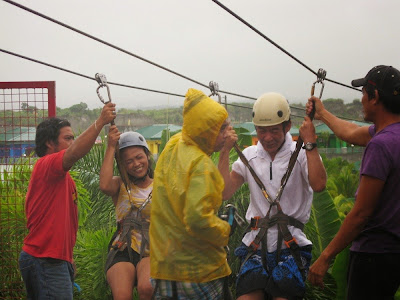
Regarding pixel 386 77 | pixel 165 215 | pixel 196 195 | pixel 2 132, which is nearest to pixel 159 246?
pixel 165 215

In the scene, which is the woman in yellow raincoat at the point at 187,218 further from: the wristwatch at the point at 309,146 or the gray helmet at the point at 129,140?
the gray helmet at the point at 129,140

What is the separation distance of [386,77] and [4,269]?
4.71 m

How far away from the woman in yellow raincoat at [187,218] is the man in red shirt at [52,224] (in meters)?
0.91

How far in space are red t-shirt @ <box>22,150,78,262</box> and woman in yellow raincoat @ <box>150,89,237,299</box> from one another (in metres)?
1.02

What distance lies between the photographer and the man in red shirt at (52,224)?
3.84 metres

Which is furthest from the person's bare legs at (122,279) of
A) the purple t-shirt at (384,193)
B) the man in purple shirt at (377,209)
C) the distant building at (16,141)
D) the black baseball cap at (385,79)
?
the black baseball cap at (385,79)

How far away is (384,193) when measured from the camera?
3100 mm

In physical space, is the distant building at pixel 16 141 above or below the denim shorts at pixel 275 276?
above

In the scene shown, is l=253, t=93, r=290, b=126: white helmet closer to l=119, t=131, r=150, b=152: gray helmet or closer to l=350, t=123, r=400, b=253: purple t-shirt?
l=350, t=123, r=400, b=253: purple t-shirt

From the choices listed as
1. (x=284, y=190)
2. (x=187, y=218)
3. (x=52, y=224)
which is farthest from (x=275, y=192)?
(x=52, y=224)

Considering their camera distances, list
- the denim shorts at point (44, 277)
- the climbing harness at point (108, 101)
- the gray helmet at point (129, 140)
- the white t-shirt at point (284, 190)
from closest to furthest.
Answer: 1. the white t-shirt at point (284, 190)
2. the denim shorts at point (44, 277)
3. the climbing harness at point (108, 101)
4. the gray helmet at point (129, 140)

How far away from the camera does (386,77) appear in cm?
318

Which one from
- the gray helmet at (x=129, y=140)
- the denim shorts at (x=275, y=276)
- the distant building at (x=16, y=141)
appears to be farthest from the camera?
the distant building at (x=16, y=141)

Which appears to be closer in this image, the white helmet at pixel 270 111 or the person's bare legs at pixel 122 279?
the white helmet at pixel 270 111
